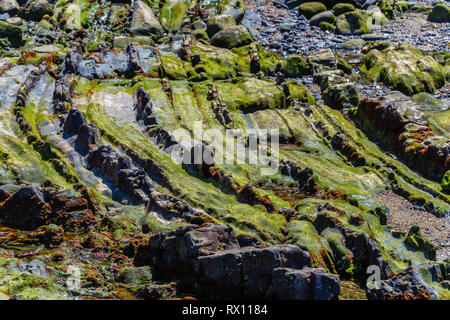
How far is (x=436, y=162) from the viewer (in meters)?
43.1

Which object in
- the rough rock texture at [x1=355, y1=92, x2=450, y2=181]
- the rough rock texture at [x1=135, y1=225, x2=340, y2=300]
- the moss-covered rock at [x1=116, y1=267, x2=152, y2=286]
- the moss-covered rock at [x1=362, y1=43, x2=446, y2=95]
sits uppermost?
the moss-covered rock at [x1=362, y1=43, x2=446, y2=95]

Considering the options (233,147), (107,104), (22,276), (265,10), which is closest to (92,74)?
(107,104)

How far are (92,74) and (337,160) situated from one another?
32803 mm

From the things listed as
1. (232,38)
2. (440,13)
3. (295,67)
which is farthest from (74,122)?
(440,13)

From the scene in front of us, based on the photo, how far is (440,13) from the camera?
8631 centimetres

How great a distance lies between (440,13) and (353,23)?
17148 mm

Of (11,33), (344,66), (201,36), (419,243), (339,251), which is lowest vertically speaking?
(419,243)

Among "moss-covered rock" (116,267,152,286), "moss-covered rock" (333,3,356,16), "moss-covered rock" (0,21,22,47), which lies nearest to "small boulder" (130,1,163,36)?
"moss-covered rock" (0,21,22,47)

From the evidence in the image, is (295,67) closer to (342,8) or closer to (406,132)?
(406,132)

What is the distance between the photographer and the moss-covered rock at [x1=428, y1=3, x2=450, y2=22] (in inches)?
3391

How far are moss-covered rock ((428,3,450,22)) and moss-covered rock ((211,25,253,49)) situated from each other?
39.0 meters

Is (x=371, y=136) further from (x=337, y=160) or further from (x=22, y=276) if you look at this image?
(x=22, y=276)

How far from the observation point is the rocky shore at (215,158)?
23141 mm

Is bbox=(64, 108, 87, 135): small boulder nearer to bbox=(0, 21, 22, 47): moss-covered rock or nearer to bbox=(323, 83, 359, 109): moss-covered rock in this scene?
bbox=(323, 83, 359, 109): moss-covered rock
